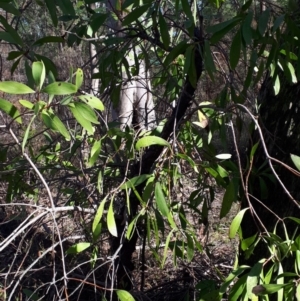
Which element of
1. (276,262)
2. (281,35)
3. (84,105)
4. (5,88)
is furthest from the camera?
(281,35)

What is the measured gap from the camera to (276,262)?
1.60m

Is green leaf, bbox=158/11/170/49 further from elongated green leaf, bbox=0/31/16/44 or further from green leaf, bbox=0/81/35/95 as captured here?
green leaf, bbox=0/81/35/95

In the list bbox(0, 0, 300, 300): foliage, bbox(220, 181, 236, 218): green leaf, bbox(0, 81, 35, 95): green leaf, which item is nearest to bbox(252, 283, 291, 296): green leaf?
bbox(0, 0, 300, 300): foliage

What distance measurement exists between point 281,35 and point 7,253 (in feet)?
8.65

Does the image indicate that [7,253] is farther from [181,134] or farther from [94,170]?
[181,134]

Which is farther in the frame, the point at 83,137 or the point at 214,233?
the point at 214,233

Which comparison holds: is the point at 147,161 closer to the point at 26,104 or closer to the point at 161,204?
the point at 161,204

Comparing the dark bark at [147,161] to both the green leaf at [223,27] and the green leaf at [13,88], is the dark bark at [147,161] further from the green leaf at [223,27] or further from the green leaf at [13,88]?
the green leaf at [13,88]

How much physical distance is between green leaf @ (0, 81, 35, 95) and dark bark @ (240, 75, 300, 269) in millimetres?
983

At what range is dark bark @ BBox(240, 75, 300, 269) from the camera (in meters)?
2.07

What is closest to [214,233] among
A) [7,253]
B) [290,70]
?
[7,253]

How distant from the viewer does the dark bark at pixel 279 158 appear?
207cm

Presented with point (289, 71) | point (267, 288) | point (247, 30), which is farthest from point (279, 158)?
point (267, 288)

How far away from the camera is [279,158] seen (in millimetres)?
2154
